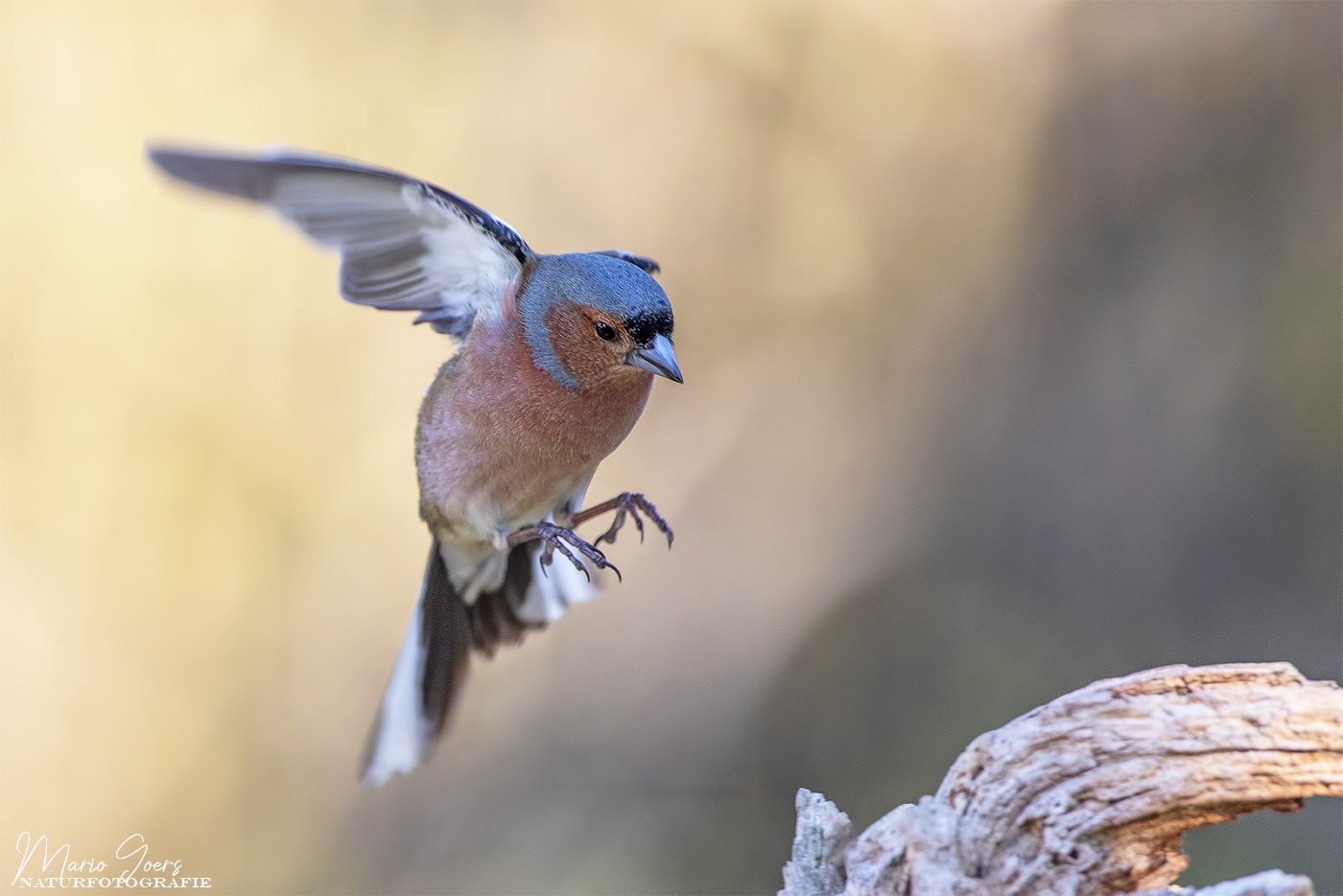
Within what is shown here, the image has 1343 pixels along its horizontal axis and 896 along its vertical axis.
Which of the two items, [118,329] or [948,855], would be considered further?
[118,329]

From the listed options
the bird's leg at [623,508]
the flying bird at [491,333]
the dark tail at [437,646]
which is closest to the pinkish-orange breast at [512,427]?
the flying bird at [491,333]

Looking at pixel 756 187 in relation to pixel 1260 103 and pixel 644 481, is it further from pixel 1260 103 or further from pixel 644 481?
pixel 1260 103

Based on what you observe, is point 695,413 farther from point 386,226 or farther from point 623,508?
point 386,226

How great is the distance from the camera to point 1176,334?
6879mm

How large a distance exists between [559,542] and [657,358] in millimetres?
794

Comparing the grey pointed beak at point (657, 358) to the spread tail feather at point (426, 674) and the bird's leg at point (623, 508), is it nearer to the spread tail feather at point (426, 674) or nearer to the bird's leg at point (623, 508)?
the bird's leg at point (623, 508)

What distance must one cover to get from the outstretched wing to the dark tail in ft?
3.83

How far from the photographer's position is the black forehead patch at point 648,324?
3508mm

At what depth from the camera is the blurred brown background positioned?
21.5ft

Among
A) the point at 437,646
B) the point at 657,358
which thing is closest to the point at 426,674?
the point at 437,646

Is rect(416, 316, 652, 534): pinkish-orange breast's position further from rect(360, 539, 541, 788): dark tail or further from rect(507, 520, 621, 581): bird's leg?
rect(360, 539, 541, 788): dark tail

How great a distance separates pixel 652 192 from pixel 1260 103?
3957 millimetres

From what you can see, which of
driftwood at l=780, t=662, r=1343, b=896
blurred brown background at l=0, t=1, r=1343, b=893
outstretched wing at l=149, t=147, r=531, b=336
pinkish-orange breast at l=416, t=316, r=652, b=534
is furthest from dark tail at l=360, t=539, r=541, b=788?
driftwood at l=780, t=662, r=1343, b=896

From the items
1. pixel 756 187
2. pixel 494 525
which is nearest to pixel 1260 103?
pixel 756 187
